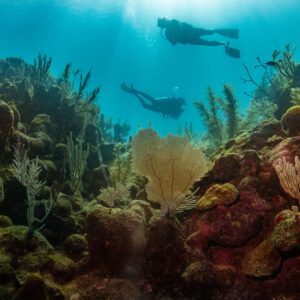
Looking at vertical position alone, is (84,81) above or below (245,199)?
above

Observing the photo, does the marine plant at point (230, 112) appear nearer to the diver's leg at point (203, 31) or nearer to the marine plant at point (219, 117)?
the marine plant at point (219, 117)

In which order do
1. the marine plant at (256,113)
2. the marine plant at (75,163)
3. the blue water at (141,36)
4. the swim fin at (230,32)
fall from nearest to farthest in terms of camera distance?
the marine plant at (75,163) < the marine plant at (256,113) < the swim fin at (230,32) < the blue water at (141,36)

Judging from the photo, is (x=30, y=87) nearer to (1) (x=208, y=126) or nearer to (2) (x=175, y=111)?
(1) (x=208, y=126)

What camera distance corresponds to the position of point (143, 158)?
4770 mm

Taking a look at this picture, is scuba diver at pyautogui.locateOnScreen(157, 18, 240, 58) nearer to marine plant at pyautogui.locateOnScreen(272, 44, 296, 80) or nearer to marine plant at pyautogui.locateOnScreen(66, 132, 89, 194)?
marine plant at pyautogui.locateOnScreen(272, 44, 296, 80)

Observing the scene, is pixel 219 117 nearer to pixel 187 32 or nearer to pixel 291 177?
pixel 187 32

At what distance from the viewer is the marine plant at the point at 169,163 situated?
4719 millimetres

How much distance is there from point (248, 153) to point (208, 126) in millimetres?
6931

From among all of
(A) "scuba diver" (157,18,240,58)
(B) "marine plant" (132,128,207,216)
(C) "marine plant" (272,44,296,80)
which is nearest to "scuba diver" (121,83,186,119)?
(A) "scuba diver" (157,18,240,58)

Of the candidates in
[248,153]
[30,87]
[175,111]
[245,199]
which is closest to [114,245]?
[245,199]

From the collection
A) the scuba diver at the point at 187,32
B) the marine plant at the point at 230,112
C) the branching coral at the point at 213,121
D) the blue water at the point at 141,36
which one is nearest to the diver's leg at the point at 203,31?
the scuba diver at the point at 187,32

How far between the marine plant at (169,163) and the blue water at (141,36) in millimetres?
14652

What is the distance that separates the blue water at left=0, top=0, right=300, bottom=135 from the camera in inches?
1587

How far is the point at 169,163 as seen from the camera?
4.73 meters
